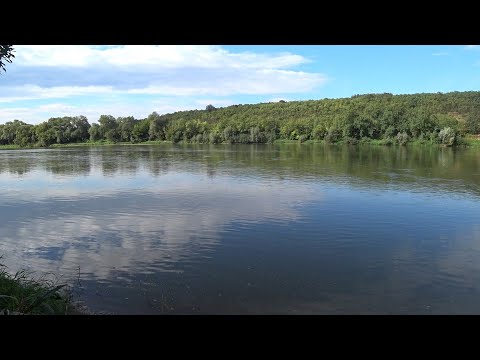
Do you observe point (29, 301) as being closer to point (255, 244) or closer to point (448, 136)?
point (255, 244)

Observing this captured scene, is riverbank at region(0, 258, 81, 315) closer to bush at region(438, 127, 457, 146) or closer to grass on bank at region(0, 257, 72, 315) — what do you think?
grass on bank at region(0, 257, 72, 315)

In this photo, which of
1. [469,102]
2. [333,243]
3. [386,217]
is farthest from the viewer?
[469,102]

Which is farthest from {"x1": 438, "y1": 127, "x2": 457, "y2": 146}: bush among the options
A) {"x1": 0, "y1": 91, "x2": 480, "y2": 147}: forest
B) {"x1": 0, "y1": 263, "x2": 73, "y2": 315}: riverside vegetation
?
{"x1": 0, "y1": 263, "x2": 73, "y2": 315}: riverside vegetation

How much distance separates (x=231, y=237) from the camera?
12711 mm

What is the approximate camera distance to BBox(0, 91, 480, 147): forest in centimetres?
7038

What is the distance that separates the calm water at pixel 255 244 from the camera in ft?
26.8

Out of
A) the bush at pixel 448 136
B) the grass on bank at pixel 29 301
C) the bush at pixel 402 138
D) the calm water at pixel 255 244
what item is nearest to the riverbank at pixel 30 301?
the grass on bank at pixel 29 301

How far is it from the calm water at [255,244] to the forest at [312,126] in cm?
5018

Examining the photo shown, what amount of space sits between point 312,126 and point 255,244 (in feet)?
241
